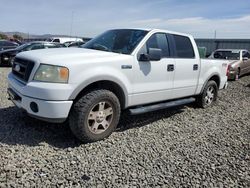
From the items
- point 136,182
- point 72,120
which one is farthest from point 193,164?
point 72,120

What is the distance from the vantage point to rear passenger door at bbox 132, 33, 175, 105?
15.7ft

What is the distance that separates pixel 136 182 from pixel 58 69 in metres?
1.81

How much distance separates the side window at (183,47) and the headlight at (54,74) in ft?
8.65

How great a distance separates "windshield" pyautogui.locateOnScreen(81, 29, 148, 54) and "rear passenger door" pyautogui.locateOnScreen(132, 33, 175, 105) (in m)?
0.19

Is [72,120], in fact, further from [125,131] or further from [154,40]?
[154,40]

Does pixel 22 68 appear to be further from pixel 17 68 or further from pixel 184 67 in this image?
pixel 184 67

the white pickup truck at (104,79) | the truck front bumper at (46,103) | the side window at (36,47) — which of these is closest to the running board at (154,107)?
the white pickup truck at (104,79)

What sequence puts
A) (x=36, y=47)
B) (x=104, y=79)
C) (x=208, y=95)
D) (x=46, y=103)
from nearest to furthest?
(x=46, y=103) < (x=104, y=79) < (x=208, y=95) < (x=36, y=47)

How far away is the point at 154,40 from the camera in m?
5.17

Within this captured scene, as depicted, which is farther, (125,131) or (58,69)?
(125,131)

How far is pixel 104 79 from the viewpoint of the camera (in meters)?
4.25

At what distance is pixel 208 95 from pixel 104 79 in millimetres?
3696

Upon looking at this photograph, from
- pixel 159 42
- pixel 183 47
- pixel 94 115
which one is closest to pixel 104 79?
pixel 94 115

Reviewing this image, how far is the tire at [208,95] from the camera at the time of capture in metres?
6.77
